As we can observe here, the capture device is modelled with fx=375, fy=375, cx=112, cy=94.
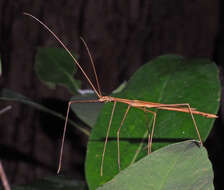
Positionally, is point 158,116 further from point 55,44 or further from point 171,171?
point 55,44

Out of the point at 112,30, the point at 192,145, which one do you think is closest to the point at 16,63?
the point at 112,30

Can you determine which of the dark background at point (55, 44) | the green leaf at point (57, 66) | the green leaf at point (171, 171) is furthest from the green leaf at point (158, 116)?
the dark background at point (55, 44)

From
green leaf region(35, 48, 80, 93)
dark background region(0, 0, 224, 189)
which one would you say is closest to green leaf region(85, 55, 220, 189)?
green leaf region(35, 48, 80, 93)

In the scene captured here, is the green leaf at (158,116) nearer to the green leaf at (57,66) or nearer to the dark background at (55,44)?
the green leaf at (57,66)

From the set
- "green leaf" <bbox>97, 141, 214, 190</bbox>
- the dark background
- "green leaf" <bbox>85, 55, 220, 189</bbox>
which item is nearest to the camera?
"green leaf" <bbox>97, 141, 214, 190</bbox>

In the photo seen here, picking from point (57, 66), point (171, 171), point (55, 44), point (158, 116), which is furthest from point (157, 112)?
point (55, 44)

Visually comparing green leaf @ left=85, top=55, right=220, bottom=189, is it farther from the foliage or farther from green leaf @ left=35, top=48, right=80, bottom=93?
green leaf @ left=35, top=48, right=80, bottom=93
